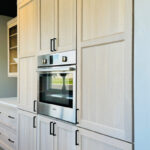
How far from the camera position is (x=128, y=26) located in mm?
1249

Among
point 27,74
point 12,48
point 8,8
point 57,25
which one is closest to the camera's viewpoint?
point 57,25

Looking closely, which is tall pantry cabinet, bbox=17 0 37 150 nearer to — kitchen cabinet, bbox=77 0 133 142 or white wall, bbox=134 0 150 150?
kitchen cabinet, bbox=77 0 133 142

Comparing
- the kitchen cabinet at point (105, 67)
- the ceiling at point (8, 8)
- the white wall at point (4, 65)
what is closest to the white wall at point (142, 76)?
the kitchen cabinet at point (105, 67)

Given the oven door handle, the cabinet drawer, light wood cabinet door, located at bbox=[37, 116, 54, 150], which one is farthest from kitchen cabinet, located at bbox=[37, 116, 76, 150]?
the cabinet drawer

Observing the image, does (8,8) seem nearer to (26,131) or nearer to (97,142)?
(26,131)

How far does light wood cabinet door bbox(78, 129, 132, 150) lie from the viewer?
1.32 m

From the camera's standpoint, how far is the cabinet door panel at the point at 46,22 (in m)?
2.01

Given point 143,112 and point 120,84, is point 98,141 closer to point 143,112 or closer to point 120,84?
point 120,84

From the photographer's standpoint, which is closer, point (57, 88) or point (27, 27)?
point (57, 88)

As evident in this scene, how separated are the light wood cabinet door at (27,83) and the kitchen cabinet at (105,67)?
836mm

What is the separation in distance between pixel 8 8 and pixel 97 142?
11.2ft

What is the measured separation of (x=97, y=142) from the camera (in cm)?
149

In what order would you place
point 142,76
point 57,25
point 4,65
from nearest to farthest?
point 142,76 → point 57,25 → point 4,65

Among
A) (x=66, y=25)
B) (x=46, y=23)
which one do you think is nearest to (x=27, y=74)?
(x=46, y=23)
